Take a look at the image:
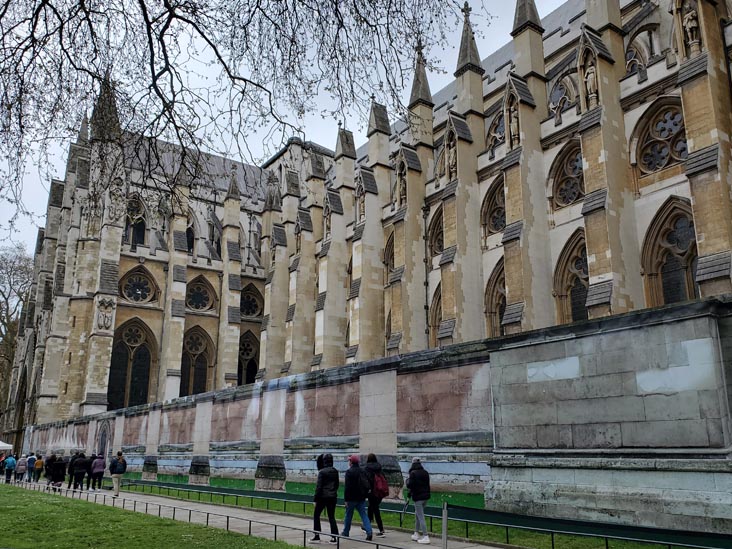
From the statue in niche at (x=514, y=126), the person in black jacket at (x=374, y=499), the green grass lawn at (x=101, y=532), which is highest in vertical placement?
the statue in niche at (x=514, y=126)

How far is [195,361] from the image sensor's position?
38.1 metres

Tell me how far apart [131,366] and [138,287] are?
180 inches

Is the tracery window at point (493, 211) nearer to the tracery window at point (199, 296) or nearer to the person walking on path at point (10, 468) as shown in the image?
the person walking on path at point (10, 468)

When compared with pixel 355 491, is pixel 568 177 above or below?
above

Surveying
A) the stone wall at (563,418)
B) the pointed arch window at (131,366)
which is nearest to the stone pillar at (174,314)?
the pointed arch window at (131,366)

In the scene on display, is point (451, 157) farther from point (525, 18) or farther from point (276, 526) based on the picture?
point (276, 526)

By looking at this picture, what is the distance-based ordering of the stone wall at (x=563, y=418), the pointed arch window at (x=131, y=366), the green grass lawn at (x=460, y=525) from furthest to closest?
the pointed arch window at (x=131, y=366) → the stone wall at (x=563, y=418) → the green grass lawn at (x=460, y=525)

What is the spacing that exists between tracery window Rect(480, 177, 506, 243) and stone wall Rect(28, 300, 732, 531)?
12.9 m

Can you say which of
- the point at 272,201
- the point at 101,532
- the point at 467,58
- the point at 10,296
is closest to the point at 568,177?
the point at 467,58

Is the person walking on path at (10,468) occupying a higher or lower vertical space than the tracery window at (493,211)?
lower

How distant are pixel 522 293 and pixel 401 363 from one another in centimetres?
954

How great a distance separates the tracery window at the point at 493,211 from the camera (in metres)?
24.4

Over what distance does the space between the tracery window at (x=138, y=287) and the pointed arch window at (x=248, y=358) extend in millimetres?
6392

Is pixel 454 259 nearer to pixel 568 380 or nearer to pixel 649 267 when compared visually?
pixel 649 267
